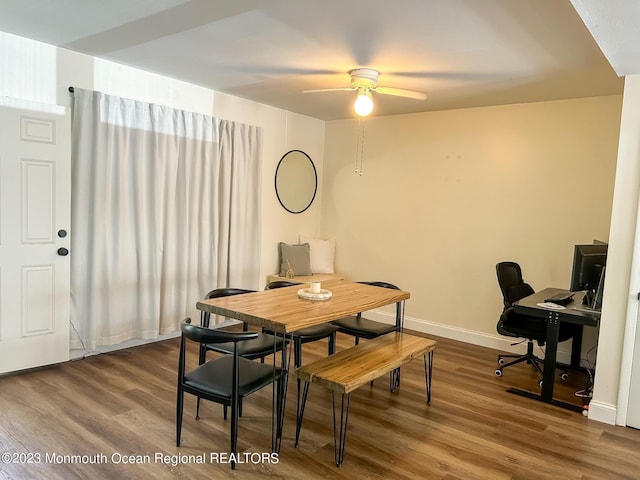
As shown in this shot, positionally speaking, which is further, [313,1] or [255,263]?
[255,263]

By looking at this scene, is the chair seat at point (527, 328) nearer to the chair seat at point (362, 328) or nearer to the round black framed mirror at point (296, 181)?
the chair seat at point (362, 328)

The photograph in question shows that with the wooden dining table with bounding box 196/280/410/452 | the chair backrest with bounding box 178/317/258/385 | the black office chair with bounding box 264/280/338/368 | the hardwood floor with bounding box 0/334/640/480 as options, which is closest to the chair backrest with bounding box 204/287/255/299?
the wooden dining table with bounding box 196/280/410/452

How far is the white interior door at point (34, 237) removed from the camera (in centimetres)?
345

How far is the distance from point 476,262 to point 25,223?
423cm

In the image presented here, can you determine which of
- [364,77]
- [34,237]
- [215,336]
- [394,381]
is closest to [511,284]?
[394,381]

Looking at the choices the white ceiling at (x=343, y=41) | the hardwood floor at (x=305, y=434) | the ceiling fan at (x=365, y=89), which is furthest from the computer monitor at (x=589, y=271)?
the ceiling fan at (x=365, y=89)

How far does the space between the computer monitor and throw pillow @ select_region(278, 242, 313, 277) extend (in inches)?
117

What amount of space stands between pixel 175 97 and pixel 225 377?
2988 mm

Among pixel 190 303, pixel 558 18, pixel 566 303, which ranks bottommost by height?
pixel 190 303

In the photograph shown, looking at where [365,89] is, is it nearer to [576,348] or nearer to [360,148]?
[360,148]

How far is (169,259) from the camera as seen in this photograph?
14.7ft

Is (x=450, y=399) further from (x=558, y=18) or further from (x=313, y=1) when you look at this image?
(x=313, y=1)

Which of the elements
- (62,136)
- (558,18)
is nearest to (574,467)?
(558,18)

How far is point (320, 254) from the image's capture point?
234 inches
